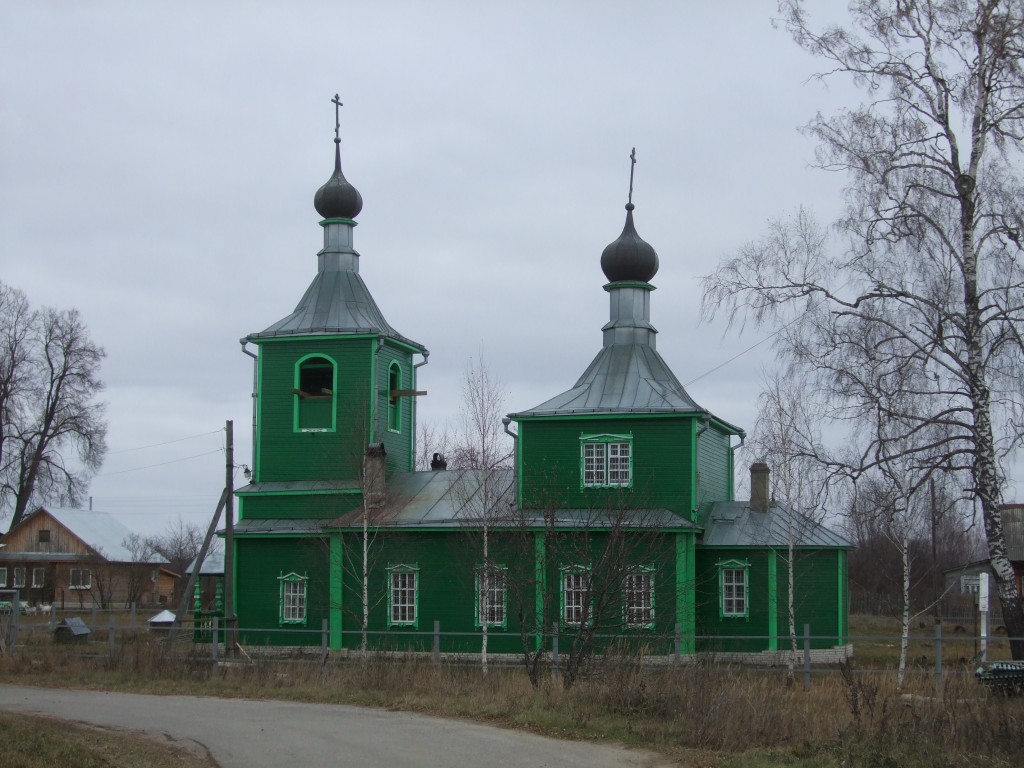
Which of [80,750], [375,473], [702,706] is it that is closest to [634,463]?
[375,473]

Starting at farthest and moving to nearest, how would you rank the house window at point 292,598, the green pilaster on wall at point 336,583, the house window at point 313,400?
the house window at point 313,400
the house window at point 292,598
the green pilaster on wall at point 336,583

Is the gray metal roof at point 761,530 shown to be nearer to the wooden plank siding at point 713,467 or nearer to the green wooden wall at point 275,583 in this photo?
the wooden plank siding at point 713,467

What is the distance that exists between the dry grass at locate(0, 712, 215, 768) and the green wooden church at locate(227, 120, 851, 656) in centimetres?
1213

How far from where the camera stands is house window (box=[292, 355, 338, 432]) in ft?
99.0

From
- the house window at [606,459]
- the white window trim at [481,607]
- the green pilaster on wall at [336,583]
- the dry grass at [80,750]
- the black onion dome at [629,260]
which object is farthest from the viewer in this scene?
the black onion dome at [629,260]

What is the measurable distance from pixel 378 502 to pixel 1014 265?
595 inches

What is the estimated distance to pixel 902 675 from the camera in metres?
18.4

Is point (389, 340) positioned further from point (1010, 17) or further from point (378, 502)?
point (1010, 17)

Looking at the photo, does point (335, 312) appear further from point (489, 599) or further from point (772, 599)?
point (772, 599)

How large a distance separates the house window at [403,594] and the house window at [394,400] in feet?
13.1

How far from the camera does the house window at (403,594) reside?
28.4 meters

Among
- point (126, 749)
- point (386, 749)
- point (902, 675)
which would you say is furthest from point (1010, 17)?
point (126, 749)

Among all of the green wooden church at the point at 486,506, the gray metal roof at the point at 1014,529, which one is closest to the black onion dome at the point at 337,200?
the green wooden church at the point at 486,506

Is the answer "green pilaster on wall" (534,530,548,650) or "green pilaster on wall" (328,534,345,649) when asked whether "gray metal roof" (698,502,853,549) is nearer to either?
"green pilaster on wall" (534,530,548,650)
